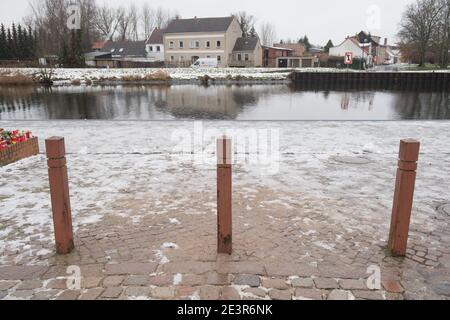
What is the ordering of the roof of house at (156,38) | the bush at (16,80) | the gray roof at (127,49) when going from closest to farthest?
the bush at (16,80)
the roof of house at (156,38)
the gray roof at (127,49)

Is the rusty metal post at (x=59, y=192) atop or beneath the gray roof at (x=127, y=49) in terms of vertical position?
beneath

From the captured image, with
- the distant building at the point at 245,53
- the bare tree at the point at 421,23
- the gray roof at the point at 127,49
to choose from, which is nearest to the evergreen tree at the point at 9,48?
the gray roof at the point at 127,49

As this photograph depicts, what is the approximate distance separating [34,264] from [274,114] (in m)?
15.0

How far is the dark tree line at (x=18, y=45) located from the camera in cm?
5750

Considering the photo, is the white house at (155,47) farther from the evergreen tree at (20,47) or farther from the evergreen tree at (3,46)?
the evergreen tree at (3,46)

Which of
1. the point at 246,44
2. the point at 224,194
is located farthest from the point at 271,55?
the point at 224,194

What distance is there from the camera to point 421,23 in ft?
178

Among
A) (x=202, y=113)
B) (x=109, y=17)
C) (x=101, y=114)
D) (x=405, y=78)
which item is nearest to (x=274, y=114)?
(x=202, y=113)

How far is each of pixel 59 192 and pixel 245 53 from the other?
62.3 m

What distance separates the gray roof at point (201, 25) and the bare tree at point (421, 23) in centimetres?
2694

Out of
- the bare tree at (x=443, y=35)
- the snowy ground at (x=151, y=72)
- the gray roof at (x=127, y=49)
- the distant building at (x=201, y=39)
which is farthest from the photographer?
the gray roof at (x=127, y=49)

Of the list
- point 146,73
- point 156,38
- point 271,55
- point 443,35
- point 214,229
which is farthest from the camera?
point 156,38

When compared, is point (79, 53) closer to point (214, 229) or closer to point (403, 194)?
point (214, 229)

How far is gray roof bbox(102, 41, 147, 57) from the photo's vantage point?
2975 inches
